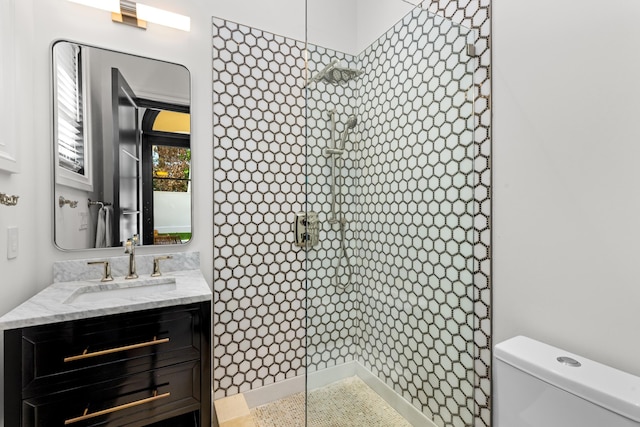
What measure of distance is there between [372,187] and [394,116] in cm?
34

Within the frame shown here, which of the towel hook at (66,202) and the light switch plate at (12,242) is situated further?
the towel hook at (66,202)

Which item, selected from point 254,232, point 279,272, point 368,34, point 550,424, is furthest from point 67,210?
point 550,424

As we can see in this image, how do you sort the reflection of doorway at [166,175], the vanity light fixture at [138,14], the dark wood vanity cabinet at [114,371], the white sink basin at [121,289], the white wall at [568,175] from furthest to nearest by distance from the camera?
the reflection of doorway at [166,175], the vanity light fixture at [138,14], the white sink basin at [121,289], the dark wood vanity cabinet at [114,371], the white wall at [568,175]

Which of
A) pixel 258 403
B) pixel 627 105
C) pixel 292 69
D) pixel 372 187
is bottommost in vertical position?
pixel 258 403

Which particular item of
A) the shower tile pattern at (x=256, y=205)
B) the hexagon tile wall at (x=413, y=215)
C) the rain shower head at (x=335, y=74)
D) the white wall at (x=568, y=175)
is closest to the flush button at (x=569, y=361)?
the white wall at (x=568, y=175)

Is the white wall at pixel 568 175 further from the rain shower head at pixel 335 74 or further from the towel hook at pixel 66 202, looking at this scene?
the towel hook at pixel 66 202

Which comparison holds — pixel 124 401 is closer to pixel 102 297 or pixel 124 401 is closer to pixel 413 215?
pixel 102 297

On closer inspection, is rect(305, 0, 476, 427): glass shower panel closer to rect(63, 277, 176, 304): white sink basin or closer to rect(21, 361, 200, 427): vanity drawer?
rect(21, 361, 200, 427): vanity drawer

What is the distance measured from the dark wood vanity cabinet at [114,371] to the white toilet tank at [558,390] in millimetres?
1191

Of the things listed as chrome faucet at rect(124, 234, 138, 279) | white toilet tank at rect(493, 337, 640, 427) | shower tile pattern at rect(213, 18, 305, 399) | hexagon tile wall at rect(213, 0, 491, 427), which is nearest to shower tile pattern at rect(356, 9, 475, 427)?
hexagon tile wall at rect(213, 0, 491, 427)

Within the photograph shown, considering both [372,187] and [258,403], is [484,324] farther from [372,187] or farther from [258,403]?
[258,403]

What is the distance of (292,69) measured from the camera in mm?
2027

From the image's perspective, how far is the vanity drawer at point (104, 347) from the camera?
3.56 ft

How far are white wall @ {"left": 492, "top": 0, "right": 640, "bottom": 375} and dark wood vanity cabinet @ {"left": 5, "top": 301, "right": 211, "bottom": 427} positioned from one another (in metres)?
1.34
